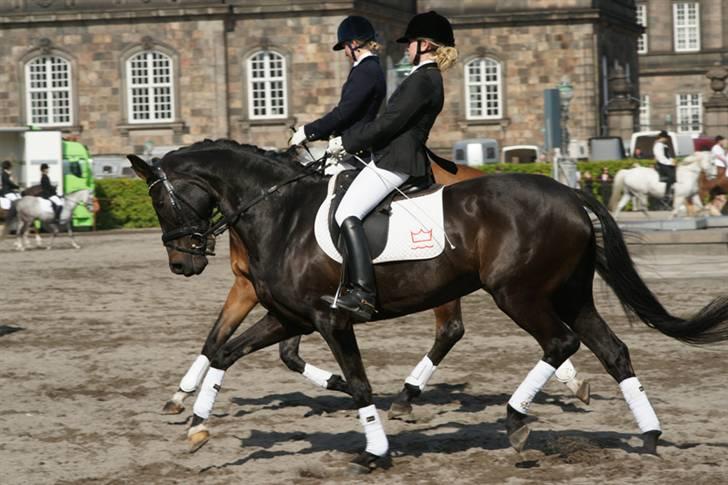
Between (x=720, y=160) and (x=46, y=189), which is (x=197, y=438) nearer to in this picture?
(x=720, y=160)

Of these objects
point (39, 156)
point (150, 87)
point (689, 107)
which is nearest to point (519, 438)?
point (39, 156)

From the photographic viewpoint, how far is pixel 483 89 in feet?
168

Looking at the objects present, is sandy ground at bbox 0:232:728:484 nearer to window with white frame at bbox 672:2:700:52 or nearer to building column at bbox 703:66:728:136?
building column at bbox 703:66:728:136

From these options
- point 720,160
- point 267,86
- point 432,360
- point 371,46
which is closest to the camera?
point 371,46

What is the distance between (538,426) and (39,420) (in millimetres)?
3354

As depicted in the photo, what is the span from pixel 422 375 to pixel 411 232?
190 cm

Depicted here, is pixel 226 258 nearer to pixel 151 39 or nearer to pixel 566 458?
pixel 566 458

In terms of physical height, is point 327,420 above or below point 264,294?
below

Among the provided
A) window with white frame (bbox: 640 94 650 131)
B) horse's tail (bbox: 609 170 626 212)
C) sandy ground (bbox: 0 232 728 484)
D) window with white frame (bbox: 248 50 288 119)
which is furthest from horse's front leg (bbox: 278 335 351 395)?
window with white frame (bbox: 640 94 650 131)

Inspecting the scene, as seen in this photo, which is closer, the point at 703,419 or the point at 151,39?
the point at 703,419

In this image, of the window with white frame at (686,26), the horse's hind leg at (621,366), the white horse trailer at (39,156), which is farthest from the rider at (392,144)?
the window with white frame at (686,26)

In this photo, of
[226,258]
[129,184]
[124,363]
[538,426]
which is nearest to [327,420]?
[538,426]

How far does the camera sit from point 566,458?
777 centimetres

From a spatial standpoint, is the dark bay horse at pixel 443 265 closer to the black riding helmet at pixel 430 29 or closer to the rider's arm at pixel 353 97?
the rider's arm at pixel 353 97
